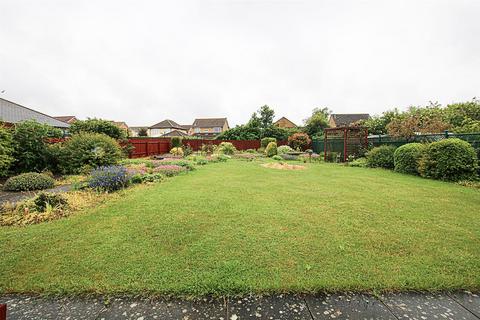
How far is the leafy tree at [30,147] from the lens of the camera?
846 centimetres

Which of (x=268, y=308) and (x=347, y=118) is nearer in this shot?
(x=268, y=308)

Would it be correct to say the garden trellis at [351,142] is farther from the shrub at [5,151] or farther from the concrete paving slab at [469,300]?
the shrub at [5,151]

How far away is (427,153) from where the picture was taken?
8836 millimetres

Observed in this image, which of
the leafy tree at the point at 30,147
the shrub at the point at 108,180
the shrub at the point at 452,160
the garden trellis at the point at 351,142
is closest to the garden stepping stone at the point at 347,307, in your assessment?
the shrub at the point at 108,180

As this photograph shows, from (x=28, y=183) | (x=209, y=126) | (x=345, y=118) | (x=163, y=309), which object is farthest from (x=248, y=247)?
(x=209, y=126)

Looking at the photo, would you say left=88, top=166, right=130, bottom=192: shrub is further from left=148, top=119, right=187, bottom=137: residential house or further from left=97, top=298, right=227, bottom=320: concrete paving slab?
left=148, top=119, right=187, bottom=137: residential house

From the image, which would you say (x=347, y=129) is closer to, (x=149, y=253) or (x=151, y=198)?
(x=151, y=198)

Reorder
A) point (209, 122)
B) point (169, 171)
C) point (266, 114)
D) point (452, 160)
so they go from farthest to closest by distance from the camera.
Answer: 1. point (209, 122)
2. point (266, 114)
3. point (169, 171)
4. point (452, 160)

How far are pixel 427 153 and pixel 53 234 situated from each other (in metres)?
12.6

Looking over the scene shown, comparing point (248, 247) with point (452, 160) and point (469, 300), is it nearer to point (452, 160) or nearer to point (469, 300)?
point (469, 300)

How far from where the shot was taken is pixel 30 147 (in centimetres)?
870

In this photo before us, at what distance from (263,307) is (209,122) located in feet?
208

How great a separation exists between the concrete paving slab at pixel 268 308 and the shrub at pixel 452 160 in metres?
9.87

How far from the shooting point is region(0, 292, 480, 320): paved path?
1819mm
